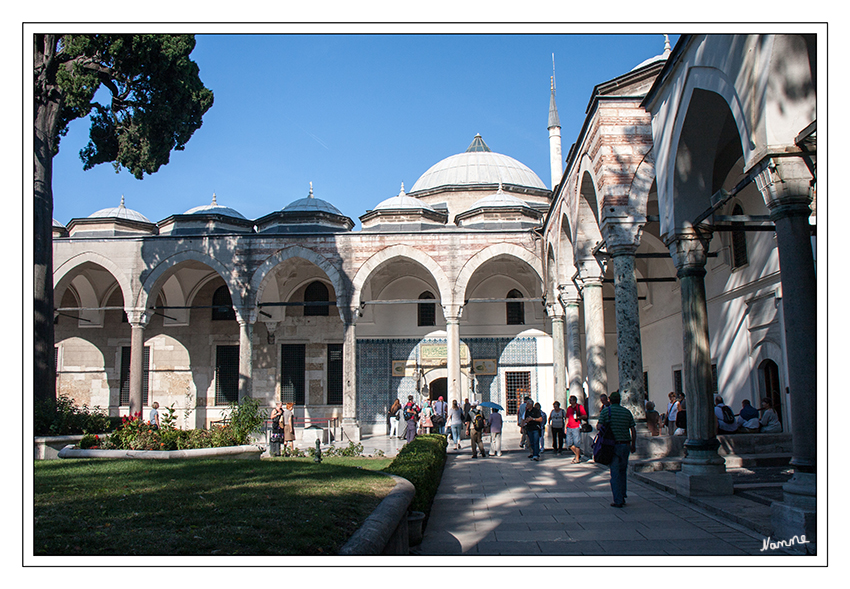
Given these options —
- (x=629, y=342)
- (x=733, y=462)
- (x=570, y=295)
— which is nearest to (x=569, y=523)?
(x=733, y=462)

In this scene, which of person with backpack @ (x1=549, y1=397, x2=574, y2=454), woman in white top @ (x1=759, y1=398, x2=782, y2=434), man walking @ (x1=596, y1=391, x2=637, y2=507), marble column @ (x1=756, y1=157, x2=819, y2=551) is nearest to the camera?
marble column @ (x1=756, y1=157, x2=819, y2=551)

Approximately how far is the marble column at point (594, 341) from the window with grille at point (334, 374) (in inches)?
418

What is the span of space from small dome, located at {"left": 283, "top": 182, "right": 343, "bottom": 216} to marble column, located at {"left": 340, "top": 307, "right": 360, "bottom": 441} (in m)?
3.87

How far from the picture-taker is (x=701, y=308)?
20.7 feet

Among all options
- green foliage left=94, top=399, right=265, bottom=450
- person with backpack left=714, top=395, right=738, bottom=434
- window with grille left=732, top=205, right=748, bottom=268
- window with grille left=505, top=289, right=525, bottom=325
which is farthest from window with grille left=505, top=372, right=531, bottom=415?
green foliage left=94, top=399, right=265, bottom=450

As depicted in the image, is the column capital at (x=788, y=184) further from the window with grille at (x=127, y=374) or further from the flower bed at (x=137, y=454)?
the window with grille at (x=127, y=374)

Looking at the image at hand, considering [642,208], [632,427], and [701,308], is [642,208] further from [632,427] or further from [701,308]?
[632,427]

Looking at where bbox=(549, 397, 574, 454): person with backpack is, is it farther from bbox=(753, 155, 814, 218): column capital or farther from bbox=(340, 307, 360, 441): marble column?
bbox=(753, 155, 814, 218): column capital

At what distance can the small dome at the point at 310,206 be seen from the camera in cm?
1939

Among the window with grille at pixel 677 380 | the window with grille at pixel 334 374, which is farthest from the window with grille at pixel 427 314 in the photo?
the window with grille at pixel 677 380

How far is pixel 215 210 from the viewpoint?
20781mm

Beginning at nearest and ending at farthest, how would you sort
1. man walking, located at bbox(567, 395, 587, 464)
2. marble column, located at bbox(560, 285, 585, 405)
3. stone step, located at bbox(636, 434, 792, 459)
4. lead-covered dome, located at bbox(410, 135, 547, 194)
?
stone step, located at bbox(636, 434, 792, 459)
man walking, located at bbox(567, 395, 587, 464)
marble column, located at bbox(560, 285, 585, 405)
lead-covered dome, located at bbox(410, 135, 547, 194)

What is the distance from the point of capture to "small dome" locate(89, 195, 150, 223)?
20547mm
